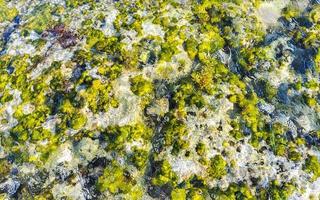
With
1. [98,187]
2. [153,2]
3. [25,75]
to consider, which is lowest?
[98,187]

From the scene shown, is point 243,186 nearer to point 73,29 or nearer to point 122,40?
point 122,40

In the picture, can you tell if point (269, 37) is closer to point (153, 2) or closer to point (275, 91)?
point (275, 91)

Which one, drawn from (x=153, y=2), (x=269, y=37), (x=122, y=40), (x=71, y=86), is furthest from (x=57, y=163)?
(x=269, y=37)

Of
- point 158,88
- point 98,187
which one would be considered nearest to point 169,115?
point 158,88

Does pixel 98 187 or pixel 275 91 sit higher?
pixel 275 91

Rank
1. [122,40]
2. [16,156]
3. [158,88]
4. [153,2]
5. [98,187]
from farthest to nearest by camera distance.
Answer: [153,2]
[122,40]
[158,88]
[16,156]
[98,187]

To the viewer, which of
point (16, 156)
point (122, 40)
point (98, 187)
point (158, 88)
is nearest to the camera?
point (98, 187)

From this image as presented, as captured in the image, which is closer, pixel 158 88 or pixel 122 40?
pixel 158 88
